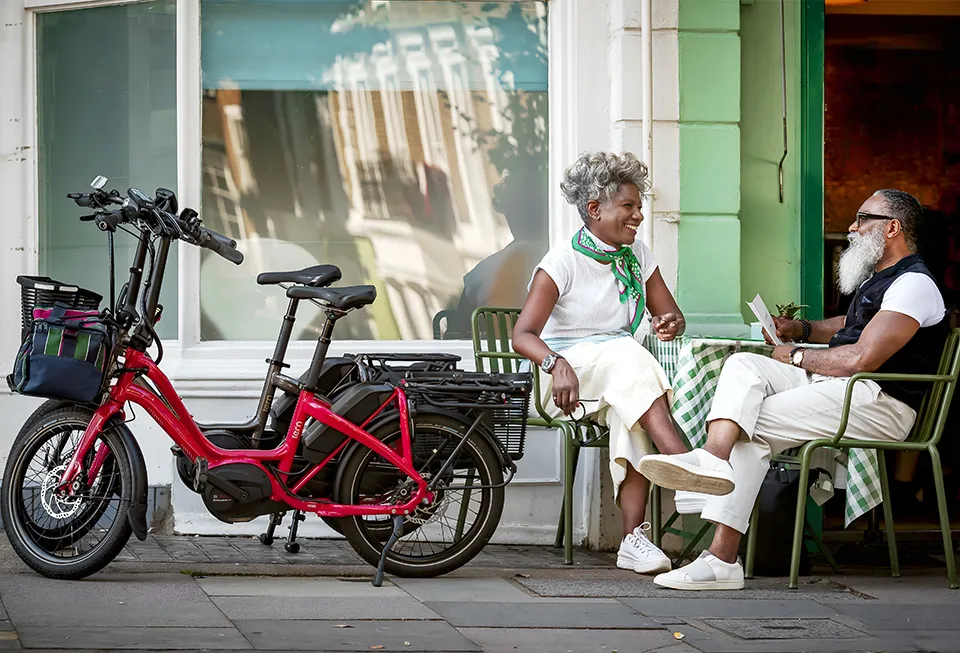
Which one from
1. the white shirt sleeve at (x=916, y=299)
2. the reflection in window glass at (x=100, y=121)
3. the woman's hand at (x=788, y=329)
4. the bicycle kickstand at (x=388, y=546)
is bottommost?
the bicycle kickstand at (x=388, y=546)

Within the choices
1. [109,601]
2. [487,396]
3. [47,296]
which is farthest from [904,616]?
[47,296]

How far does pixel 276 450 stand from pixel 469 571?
0.98m

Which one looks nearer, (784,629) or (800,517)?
(784,629)

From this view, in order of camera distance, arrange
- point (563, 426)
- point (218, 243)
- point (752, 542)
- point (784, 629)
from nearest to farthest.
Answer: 1. point (784, 629)
2. point (218, 243)
3. point (752, 542)
4. point (563, 426)

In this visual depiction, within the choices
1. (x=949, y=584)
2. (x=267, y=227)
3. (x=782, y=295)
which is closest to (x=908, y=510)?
(x=782, y=295)

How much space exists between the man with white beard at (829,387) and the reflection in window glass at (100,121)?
2.88 m

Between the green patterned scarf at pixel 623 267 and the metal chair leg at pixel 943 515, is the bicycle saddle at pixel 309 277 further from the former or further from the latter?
the metal chair leg at pixel 943 515

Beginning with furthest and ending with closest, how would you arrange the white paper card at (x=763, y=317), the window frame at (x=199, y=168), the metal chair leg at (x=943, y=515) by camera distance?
1. the window frame at (x=199, y=168)
2. the white paper card at (x=763, y=317)
3. the metal chair leg at (x=943, y=515)

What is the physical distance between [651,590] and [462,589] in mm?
722

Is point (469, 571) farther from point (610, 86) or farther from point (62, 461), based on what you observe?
point (610, 86)

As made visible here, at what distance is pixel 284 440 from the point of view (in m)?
5.30

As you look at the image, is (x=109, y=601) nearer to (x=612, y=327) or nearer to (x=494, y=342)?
(x=494, y=342)

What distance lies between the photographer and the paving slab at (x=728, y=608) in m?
4.75

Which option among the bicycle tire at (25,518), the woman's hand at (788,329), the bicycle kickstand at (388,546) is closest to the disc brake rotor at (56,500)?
the bicycle tire at (25,518)
